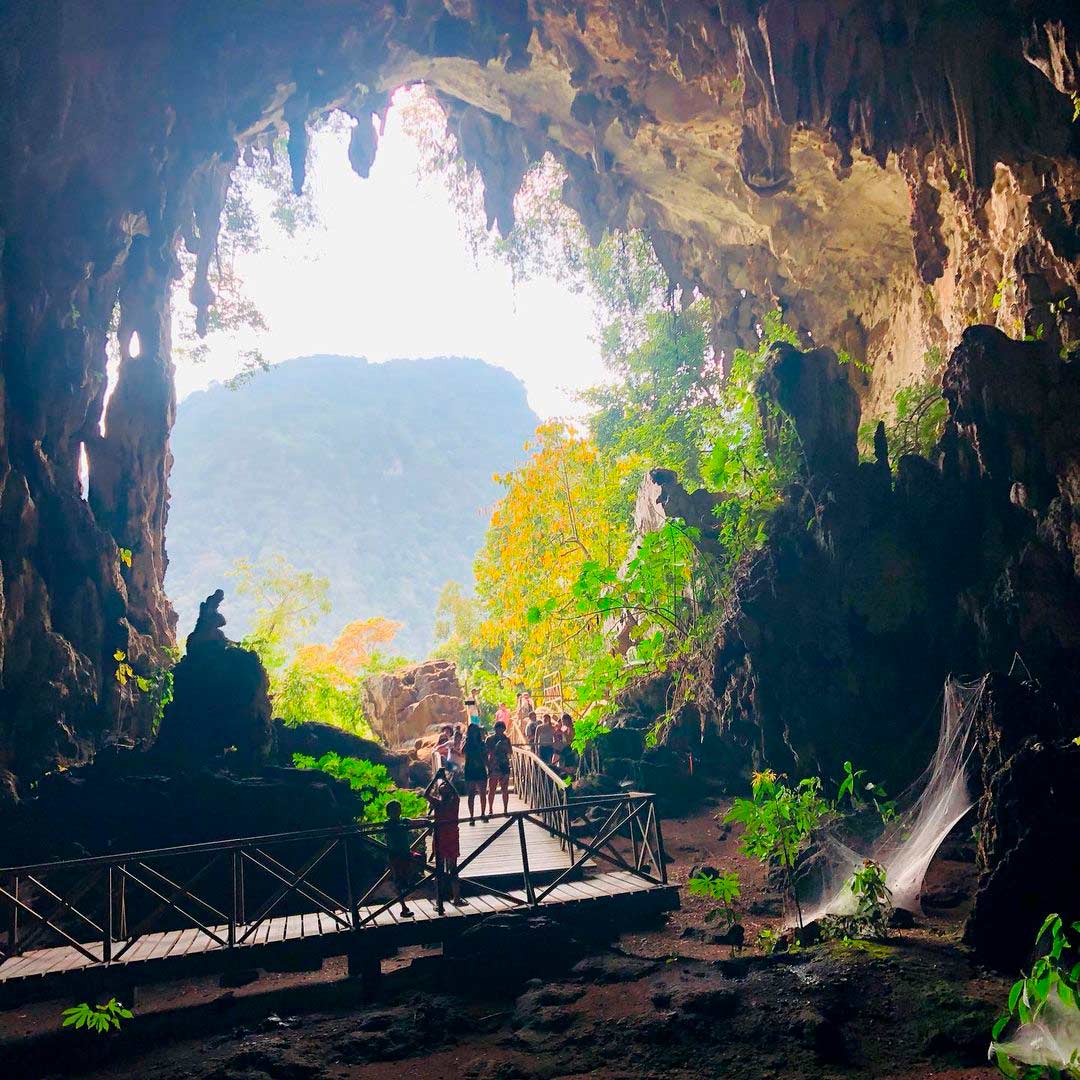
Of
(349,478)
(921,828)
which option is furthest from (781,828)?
(349,478)

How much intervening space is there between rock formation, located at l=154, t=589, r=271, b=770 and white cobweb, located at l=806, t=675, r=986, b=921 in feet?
24.9

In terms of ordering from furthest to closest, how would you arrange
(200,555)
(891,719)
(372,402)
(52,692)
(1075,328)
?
(372,402) → (200,555) → (52,692) → (891,719) → (1075,328)

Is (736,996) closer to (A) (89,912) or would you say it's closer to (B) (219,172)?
(A) (89,912)

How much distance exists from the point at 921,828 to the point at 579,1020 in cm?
394

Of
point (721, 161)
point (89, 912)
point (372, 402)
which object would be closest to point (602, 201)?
point (721, 161)

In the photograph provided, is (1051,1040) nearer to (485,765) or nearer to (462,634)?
(485,765)

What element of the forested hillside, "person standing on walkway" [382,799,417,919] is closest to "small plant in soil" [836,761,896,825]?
"person standing on walkway" [382,799,417,919]

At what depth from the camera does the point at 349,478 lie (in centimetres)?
14012

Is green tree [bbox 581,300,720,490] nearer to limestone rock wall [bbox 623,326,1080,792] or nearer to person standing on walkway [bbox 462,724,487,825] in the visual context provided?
limestone rock wall [bbox 623,326,1080,792]

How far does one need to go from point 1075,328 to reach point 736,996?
974 cm

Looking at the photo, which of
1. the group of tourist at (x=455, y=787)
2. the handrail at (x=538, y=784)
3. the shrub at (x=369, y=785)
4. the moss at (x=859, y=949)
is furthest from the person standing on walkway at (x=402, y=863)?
the moss at (x=859, y=949)

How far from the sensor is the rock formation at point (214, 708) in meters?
10.8

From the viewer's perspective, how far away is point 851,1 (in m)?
11.7

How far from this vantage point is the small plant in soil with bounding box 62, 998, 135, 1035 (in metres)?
6.61
